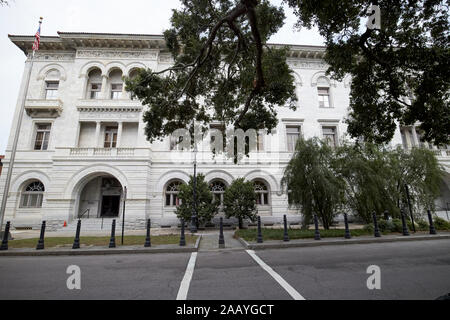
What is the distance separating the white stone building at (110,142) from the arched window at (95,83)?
0.09 m

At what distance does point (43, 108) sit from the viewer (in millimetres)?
19188

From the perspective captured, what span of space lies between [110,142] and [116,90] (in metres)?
5.59

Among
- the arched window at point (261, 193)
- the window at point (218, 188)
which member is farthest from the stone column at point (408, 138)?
the window at point (218, 188)

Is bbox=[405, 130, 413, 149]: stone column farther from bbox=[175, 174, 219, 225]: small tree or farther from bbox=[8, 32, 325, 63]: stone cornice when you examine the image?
bbox=[175, 174, 219, 225]: small tree

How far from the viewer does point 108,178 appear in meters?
20.1

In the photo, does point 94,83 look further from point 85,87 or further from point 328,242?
point 328,242

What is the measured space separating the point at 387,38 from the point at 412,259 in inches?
297

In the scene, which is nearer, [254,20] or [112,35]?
[254,20]

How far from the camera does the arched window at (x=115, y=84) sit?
21.3 meters

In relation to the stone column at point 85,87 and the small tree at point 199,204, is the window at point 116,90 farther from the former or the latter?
the small tree at point 199,204

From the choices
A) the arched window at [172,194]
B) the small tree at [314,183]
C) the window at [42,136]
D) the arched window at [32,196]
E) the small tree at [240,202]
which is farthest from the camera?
the window at [42,136]

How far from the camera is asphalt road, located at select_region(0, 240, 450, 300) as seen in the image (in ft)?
12.9

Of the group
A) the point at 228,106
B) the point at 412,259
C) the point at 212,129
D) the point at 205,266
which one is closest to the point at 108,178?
the point at 212,129
